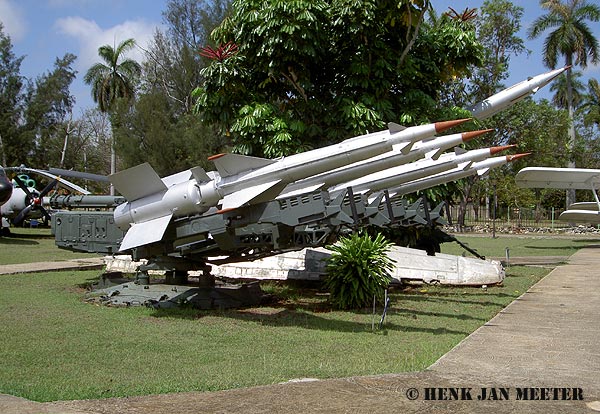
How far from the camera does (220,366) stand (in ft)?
21.1

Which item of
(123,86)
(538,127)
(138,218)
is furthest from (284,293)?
(123,86)

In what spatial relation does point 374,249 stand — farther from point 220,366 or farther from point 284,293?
point 220,366

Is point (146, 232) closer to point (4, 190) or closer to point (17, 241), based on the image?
point (4, 190)

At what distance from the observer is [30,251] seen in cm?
2108

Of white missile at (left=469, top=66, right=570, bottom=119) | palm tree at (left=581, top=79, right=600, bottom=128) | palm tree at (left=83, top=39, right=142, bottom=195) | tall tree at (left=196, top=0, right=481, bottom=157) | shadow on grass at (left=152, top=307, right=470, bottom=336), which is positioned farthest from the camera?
palm tree at (left=581, top=79, right=600, bottom=128)

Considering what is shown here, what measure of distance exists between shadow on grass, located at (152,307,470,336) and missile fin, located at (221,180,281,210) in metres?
1.84

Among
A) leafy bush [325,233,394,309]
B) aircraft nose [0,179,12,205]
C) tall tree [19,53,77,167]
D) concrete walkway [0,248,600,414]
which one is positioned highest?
tall tree [19,53,77,167]

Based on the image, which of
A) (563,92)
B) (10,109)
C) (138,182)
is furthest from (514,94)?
(563,92)

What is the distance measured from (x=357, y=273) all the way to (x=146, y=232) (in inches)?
144

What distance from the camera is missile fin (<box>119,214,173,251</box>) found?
9518 mm

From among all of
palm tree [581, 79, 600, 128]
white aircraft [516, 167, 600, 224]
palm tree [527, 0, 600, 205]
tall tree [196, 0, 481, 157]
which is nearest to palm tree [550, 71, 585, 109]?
palm tree [581, 79, 600, 128]

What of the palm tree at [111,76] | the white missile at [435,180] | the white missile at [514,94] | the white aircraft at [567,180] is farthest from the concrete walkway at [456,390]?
the palm tree at [111,76]

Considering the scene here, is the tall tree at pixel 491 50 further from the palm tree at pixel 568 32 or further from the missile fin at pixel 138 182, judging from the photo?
the missile fin at pixel 138 182

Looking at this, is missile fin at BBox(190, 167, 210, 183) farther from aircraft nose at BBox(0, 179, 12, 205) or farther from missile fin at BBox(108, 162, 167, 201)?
aircraft nose at BBox(0, 179, 12, 205)
